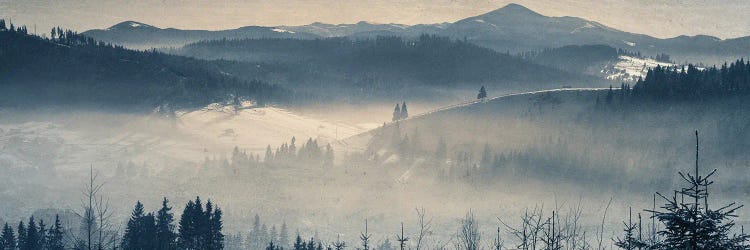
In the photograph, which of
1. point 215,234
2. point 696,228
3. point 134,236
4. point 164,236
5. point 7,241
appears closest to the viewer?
point 696,228

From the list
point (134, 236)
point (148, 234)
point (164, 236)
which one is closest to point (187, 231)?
point (164, 236)

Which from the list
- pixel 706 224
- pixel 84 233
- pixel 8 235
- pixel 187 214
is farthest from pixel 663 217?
pixel 84 233

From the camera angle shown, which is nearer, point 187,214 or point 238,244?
point 187,214

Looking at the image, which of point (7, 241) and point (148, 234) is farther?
point (7, 241)

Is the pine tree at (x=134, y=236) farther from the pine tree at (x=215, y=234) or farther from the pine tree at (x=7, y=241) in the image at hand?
the pine tree at (x=7, y=241)

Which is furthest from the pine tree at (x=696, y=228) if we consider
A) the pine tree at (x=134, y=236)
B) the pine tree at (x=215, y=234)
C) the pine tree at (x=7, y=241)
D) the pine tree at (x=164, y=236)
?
the pine tree at (x=7, y=241)

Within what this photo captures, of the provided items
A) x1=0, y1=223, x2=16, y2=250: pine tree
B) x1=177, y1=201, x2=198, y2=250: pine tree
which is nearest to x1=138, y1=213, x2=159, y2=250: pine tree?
x1=177, y1=201, x2=198, y2=250: pine tree

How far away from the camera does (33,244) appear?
14062 cm

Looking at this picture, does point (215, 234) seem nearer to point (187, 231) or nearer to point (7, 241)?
point (187, 231)

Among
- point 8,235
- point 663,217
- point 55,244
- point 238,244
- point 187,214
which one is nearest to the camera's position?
point 663,217

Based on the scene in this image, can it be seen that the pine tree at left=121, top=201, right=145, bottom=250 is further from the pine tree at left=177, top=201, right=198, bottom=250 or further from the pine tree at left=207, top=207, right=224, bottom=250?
the pine tree at left=207, top=207, right=224, bottom=250

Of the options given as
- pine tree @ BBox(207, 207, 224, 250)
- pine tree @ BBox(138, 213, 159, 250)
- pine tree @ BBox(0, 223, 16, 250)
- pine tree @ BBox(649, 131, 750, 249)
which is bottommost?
pine tree @ BBox(0, 223, 16, 250)

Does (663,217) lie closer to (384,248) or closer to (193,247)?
(193,247)

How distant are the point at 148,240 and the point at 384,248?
6955cm
